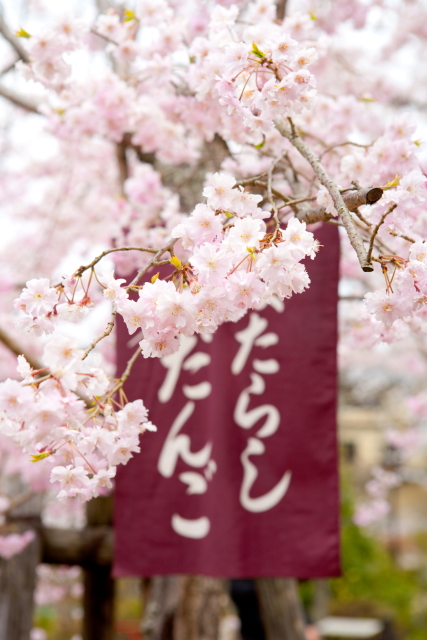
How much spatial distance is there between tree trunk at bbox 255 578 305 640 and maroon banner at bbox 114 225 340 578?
1.49 meters

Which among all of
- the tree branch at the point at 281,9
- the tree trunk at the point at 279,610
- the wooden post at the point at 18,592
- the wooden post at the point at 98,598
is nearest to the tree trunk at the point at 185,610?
the tree trunk at the point at 279,610

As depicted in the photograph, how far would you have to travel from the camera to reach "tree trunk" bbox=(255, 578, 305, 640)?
358 cm

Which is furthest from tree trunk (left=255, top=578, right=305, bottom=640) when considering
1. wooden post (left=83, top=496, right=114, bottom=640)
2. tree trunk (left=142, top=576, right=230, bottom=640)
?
wooden post (left=83, top=496, right=114, bottom=640)

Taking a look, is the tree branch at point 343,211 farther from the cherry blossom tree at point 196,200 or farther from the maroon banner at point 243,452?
the maroon banner at point 243,452

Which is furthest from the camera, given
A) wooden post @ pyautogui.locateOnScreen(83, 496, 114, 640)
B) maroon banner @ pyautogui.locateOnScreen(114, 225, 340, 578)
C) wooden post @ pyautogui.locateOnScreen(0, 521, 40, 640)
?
wooden post @ pyautogui.locateOnScreen(83, 496, 114, 640)

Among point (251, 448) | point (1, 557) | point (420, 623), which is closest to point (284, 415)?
point (251, 448)

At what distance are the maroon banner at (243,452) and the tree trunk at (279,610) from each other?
4.88ft

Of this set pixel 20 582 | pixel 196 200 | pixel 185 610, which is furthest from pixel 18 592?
pixel 196 200

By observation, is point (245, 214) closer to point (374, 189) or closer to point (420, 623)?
point (374, 189)

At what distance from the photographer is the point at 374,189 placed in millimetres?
1271

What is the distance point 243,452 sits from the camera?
2.38m

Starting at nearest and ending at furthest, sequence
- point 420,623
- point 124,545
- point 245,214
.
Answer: point 245,214 → point 124,545 → point 420,623

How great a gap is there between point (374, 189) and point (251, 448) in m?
1.38

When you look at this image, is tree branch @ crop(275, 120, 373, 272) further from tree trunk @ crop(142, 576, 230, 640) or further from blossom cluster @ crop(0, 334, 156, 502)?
tree trunk @ crop(142, 576, 230, 640)
